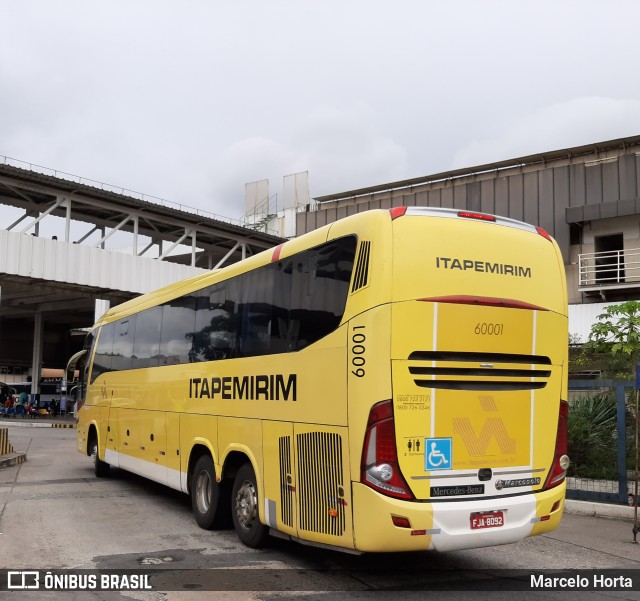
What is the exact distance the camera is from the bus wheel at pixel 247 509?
7.75 m

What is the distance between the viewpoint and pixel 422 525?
5.84m

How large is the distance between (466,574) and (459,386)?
2.17m

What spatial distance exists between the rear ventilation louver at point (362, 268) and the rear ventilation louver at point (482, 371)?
0.84m

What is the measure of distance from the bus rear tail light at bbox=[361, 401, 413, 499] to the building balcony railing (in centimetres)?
2452

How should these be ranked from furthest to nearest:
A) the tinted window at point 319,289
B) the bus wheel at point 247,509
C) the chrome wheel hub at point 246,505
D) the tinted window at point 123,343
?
the tinted window at point 123,343 → the chrome wheel hub at point 246,505 → the bus wheel at point 247,509 → the tinted window at point 319,289

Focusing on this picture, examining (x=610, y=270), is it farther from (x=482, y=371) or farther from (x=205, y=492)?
(x=482, y=371)

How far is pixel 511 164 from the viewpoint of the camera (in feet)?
113

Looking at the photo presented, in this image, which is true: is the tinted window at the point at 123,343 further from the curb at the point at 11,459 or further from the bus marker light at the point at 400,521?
the bus marker light at the point at 400,521

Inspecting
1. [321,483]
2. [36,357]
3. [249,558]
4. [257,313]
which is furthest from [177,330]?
[36,357]

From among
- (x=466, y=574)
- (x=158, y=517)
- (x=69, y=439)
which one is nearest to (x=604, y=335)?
(x=466, y=574)

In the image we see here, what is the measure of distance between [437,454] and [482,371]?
932 mm

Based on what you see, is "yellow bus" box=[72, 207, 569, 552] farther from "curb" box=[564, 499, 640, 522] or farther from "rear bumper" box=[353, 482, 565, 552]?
"curb" box=[564, 499, 640, 522]

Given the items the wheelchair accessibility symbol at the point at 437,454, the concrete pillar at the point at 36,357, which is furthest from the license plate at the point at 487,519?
the concrete pillar at the point at 36,357

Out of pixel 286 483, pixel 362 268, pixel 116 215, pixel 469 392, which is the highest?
pixel 116 215
